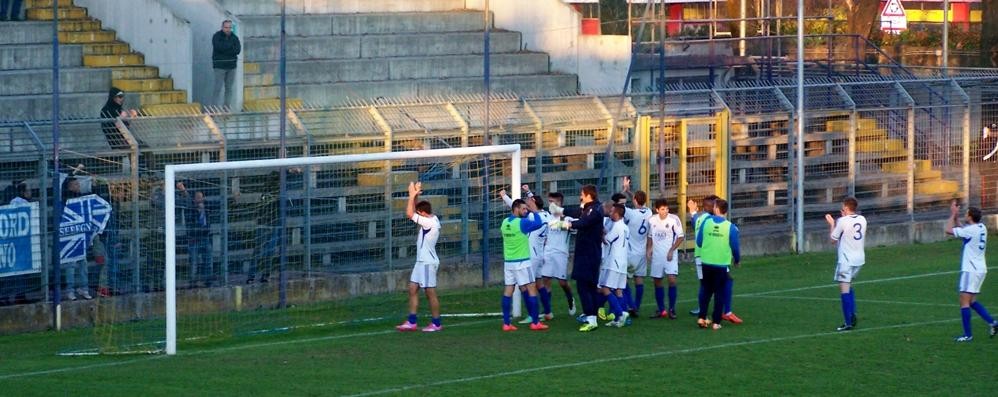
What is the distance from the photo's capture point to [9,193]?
18625 millimetres

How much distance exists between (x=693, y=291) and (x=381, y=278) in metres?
4.37

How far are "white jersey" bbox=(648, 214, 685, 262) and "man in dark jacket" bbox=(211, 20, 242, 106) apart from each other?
7.35 meters

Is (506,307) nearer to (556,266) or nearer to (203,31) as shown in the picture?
(556,266)

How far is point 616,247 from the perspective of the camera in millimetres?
18328

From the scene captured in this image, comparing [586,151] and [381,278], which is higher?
[586,151]

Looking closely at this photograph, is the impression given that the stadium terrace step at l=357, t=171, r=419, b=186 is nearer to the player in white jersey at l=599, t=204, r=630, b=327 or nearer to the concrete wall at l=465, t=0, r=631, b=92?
the player in white jersey at l=599, t=204, r=630, b=327

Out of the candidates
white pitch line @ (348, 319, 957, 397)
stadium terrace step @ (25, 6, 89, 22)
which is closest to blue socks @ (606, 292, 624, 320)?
Result: white pitch line @ (348, 319, 957, 397)

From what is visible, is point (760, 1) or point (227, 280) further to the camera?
point (760, 1)

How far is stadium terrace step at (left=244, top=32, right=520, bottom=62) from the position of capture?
1031 inches

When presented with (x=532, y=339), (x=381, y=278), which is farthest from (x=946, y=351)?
(x=381, y=278)

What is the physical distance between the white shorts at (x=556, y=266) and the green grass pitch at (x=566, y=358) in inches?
24.4

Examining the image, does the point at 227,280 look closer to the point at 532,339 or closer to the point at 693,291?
the point at 532,339

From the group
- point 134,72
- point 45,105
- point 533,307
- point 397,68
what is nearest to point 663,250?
point 533,307

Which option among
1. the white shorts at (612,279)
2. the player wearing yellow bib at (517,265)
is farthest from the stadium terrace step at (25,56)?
the white shorts at (612,279)
